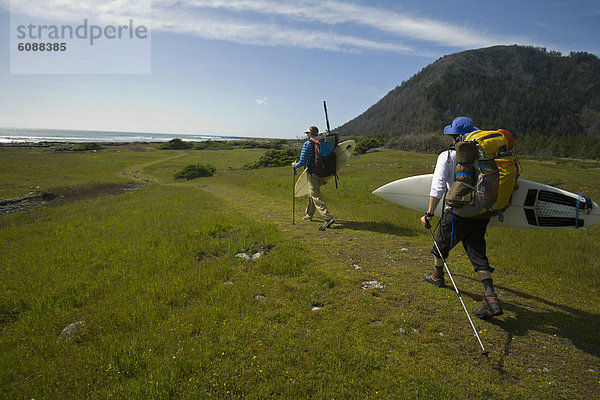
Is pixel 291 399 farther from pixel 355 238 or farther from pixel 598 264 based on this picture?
pixel 598 264

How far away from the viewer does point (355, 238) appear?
28.6 ft

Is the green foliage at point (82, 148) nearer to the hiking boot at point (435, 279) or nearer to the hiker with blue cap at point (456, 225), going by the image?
the hiking boot at point (435, 279)

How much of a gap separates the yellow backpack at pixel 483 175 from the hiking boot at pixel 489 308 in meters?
1.36

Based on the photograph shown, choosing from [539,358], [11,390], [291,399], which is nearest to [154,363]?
[11,390]

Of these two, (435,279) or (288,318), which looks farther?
(435,279)

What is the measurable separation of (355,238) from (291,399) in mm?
6075

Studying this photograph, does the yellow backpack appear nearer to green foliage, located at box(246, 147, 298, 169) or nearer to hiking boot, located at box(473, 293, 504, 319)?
hiking boot, located at box(473, 293, 504, 319)

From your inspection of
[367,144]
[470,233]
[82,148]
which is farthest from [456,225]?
[82,148]

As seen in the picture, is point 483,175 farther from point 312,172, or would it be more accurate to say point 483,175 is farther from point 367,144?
point 367,144

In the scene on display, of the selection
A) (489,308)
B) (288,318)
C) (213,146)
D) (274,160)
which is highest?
(213,146)

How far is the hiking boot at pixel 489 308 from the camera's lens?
4266 mm

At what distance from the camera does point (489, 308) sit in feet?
14.6

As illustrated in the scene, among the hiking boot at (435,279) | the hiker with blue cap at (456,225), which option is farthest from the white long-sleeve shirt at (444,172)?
the hiking boot at (435,279)

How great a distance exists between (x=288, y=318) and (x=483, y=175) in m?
3.98
